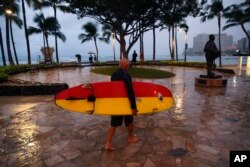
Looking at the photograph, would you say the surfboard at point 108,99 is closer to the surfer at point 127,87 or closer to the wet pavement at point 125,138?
the surfer at point 127,87

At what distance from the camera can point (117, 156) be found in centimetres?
462

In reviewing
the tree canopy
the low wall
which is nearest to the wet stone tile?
the low wall

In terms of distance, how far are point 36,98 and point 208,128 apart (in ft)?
24.5

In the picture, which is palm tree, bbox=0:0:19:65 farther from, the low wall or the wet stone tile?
the wet stone tile

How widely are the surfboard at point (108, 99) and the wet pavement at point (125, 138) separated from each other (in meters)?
0.85

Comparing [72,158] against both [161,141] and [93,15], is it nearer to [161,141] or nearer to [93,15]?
[161,141]

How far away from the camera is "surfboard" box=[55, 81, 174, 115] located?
486 centimetres

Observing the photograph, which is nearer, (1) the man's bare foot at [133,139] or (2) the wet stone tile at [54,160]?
(2) the wet stone tile at [54,160]

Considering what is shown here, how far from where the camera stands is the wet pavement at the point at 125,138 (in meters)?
4.46

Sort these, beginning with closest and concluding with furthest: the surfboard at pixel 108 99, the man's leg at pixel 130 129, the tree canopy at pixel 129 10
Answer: the surfboard at pixel 108 99 → the man's leg at pixel 130 129 → the tree canopy at pixel 129 10

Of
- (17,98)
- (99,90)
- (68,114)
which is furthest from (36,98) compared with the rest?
(99,90)

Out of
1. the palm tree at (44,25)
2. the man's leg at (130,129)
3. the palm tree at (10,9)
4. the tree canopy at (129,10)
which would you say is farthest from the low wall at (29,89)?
the palm tree at (44,25)

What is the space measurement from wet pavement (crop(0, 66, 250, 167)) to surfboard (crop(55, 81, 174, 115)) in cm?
85

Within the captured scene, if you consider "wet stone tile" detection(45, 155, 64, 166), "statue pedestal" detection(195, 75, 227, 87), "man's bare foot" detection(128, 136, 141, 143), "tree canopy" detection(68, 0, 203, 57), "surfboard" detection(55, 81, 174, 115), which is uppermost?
"tree canopy" detection(68, 0, 203, 57)
